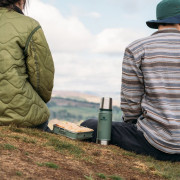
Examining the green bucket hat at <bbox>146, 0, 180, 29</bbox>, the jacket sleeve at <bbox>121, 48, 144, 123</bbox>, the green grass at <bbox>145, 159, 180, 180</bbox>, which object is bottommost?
the green grass at <bbox>145, 159, 180, 180</bbox>

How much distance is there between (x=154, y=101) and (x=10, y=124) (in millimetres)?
2630

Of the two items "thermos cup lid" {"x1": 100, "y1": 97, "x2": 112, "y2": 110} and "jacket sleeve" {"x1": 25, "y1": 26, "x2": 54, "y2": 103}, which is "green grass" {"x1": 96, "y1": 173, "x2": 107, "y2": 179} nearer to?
"thermos cup lid" {"x1": 100, "y1": 97, "x2": 112, "y2": 110}

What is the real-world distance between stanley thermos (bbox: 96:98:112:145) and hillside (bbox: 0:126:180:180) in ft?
0.72

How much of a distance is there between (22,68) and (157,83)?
2480mm

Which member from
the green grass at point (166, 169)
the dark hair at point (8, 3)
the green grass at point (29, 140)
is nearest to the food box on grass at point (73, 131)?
the green grass at point (29, 140)

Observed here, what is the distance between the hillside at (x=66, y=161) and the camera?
4.06 m

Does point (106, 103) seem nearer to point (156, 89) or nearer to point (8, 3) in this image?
point (156, 89)

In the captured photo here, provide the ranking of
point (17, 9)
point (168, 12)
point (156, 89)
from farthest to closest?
1. point (17, 9)
2. point (168, 12)
3. point (156, 89)

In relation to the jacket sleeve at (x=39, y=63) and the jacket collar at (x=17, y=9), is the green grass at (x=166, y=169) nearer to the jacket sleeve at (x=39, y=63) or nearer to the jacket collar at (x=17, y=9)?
the jacket sleeve at (x=39, y=63)

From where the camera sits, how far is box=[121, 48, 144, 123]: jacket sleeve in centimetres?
587

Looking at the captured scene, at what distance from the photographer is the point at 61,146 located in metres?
5.41

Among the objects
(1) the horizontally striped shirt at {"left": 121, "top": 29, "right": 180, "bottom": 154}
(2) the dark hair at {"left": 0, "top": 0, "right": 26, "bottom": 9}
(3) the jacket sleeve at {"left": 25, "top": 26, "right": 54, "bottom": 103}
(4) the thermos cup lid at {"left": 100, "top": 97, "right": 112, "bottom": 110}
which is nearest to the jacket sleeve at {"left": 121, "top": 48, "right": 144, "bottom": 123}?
(1) the horizontally striped shirt at {"left": 121, "top": 29, "right": 180, "bottom": 154}

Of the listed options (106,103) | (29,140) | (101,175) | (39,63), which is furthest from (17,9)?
(101,175)

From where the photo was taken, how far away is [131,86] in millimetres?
5984
